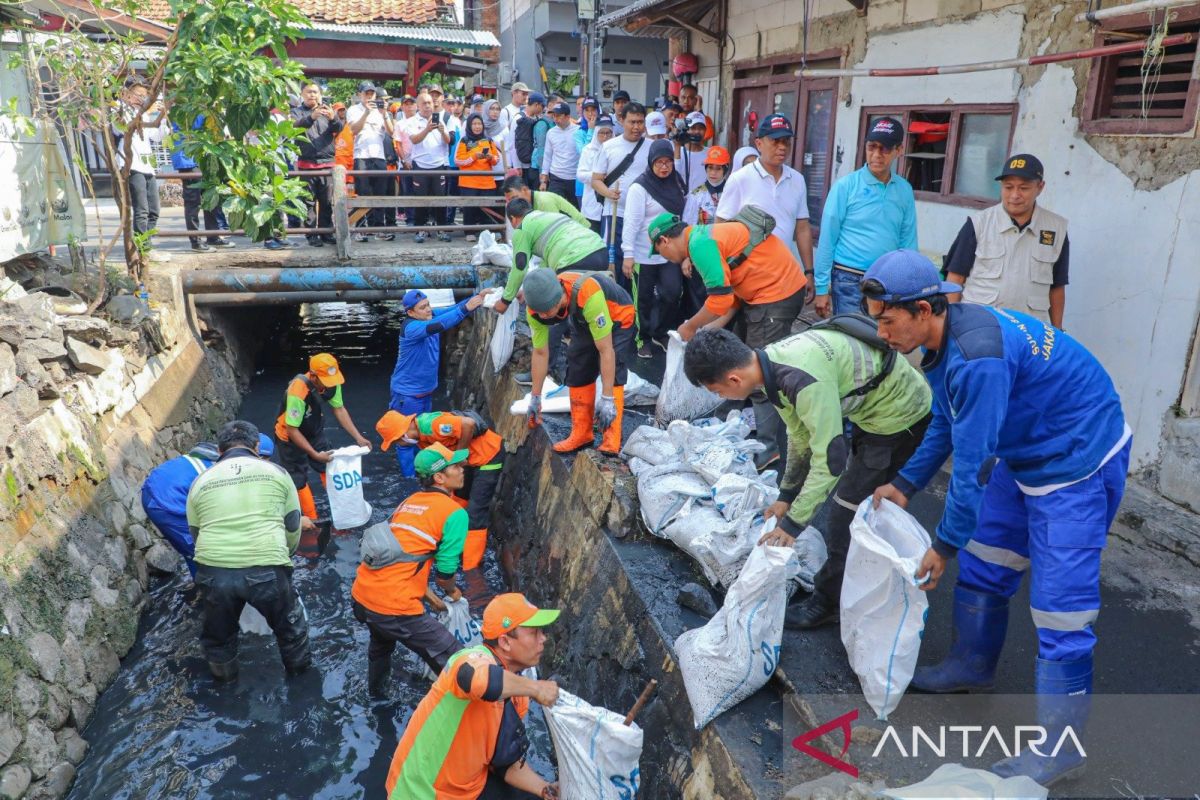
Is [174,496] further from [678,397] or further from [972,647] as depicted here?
[972,647]

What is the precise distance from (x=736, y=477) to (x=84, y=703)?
400 cm

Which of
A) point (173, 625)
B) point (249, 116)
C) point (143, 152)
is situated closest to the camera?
point (173, 625)

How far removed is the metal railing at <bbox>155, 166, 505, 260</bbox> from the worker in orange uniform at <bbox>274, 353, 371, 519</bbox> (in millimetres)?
3453

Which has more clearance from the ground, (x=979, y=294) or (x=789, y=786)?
(x=979, y=294)

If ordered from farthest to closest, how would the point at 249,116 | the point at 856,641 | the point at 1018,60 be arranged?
the point at 249,116, the point at 1018,60, the point at 856,641

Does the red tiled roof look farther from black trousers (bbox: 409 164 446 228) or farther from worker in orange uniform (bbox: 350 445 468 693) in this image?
worker in orange uniform (bbox: 350 445 468 693)

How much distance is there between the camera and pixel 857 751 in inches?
120

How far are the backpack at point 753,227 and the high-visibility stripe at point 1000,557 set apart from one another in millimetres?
2409

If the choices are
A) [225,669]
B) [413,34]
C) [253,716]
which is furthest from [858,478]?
[413,34]

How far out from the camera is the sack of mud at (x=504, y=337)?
767cm

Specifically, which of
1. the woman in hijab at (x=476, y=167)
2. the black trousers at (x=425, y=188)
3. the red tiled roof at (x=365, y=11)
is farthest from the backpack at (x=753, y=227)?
the red tiled roof at (x=365, y=11)

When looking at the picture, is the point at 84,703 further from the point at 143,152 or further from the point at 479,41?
the point at 479,41

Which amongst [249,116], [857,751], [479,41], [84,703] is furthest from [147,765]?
[479,41]

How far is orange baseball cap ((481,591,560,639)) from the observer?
3.27m
